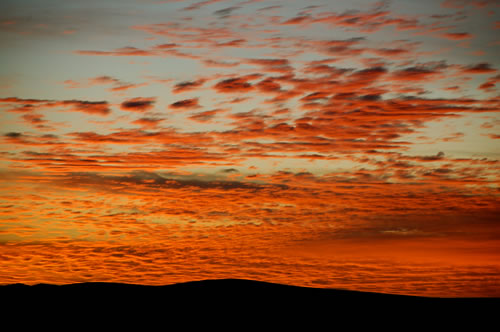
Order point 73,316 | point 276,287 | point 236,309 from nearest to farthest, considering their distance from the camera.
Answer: point 73,316, point 236,309, point 276,287

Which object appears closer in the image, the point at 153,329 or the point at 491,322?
the point at 153,329

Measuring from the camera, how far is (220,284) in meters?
33.3

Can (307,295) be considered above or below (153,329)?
above

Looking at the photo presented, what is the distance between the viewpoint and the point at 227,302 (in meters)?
30.0

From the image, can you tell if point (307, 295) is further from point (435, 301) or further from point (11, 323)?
point (11, 323)

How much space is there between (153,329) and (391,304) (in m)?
13.8

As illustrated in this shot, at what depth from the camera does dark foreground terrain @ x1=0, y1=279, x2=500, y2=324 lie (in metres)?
28.0

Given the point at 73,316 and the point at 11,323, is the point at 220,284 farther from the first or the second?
the point at 11,323

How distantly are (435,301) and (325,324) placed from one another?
9.68m

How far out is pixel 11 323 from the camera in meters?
24.9

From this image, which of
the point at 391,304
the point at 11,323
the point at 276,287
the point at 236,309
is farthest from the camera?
the point at 276,287

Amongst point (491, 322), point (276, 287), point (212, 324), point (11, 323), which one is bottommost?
point (11, 323)

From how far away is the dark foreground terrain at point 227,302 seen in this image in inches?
1104

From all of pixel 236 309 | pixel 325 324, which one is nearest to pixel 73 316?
pixel 236 309
